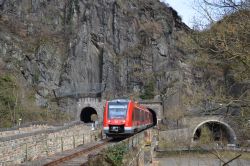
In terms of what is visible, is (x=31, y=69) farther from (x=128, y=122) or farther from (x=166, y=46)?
(x=128, y=122)

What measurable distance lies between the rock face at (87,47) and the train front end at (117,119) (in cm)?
3306

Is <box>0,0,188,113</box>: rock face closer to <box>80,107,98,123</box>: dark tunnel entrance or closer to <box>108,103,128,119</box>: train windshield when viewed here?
<box>80,107,98,123</box>: dark tunnel entrance

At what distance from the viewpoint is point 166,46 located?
6519cm

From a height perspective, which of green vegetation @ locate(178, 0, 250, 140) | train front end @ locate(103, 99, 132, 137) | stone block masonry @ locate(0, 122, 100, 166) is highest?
green vegetation @ locate(178, 0, 250, 140)

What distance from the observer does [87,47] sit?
61.6 metres

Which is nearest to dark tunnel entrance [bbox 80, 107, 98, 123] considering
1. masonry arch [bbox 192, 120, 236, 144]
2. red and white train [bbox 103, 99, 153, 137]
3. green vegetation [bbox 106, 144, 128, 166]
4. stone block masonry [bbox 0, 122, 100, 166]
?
masonry arch [bbox 192, 120, 236, 144]

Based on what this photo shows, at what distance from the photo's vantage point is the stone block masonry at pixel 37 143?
45.6 ft

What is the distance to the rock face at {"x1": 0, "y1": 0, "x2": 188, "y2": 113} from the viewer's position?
58.2m

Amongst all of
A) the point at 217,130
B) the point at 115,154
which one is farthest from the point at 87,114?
the point at 115,154

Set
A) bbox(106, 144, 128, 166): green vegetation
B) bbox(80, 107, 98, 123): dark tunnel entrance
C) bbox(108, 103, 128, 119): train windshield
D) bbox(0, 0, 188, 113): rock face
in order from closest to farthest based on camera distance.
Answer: bbox(106, 144, 128, 166): green vegetation, bbox(108, 103, 128, 119): train windshield, bbox(0, 0, 188, 113): rock face, bbox(80, 107, 98, 123): dark tunnel entrance

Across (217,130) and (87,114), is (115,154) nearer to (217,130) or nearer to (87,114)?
(217,130)

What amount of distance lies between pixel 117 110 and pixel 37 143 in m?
7.81

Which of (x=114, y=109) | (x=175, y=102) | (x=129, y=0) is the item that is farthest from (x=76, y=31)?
(x=114, y=109)

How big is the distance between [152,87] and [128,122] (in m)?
36.6
